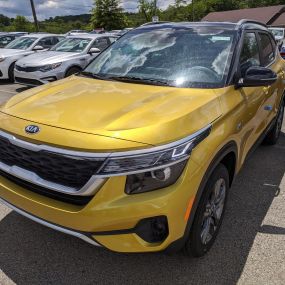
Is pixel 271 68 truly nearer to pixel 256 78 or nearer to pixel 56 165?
pixel 256 78

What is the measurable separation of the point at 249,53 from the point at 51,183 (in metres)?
2.52

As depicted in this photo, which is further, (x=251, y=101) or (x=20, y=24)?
(x=20, y=24)

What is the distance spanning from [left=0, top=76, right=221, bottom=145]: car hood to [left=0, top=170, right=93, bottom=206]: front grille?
428 millimetres

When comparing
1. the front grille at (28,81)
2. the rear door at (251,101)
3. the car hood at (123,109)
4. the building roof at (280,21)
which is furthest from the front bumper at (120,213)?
the building roof at (280,21)

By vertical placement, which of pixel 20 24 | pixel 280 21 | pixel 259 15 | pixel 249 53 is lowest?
pixel 280 21

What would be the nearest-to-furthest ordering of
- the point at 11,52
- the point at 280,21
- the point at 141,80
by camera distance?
the point at 141,80 < the point at 11,52 < the point at 280,21

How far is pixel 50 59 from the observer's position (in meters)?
9.82

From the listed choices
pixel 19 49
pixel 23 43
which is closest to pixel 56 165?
pixel 19 49

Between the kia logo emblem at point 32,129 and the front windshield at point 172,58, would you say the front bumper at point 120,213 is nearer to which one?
the kia logo emblem at point 32,129

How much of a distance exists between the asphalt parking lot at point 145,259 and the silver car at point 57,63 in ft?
21.5

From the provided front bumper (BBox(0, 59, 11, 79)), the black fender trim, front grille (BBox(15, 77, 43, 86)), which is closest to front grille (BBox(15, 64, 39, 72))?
front grille (BBox(15, 77, 43, 86))

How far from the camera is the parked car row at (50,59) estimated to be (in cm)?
958

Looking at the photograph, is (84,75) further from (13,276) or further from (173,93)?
(13,276)

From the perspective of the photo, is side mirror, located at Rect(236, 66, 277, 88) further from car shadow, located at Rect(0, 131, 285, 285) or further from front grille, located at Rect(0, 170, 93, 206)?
front grille, located at Rect(0, 170, 93, 206)
